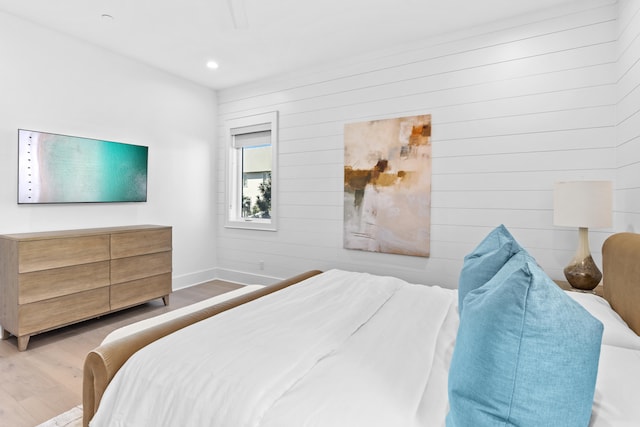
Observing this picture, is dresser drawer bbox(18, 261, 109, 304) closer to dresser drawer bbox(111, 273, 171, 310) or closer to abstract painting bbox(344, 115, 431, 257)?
dresser drawer bbox(111, 273, 171, 310)

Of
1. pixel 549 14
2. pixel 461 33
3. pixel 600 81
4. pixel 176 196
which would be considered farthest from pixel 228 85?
pixel 600 81

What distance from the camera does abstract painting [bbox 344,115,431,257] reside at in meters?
3.23

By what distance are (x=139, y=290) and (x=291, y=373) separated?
2943 millimetres

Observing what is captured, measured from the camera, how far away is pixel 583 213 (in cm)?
219

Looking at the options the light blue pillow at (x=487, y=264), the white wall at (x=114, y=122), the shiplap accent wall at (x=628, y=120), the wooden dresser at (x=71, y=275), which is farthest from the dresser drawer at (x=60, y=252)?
the shiplap accent wall at (x=628, y=120)

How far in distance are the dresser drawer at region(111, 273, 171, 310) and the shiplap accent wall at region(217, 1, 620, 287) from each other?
1408mm

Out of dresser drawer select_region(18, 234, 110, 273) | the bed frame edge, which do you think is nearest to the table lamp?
the bed frame edge

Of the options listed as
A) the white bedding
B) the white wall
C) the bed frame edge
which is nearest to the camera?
the white bedding

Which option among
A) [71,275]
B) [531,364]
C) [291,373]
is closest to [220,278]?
[71,275]

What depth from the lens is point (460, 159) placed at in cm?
306

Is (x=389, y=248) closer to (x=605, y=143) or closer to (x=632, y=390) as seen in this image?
(x=605, y=143)

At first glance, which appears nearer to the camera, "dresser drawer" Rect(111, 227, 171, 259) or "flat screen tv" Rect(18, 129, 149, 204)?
"flat screen tv" Rect(18, 129, 149, 204)

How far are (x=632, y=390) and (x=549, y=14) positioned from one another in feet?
9.65

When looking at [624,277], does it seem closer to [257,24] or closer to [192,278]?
[257,24]
